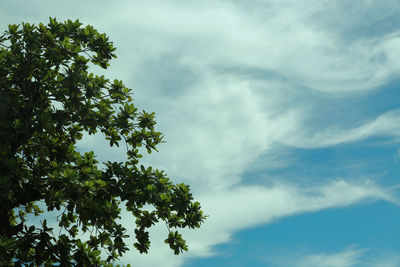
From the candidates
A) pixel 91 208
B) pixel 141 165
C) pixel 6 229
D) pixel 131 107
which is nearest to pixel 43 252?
pixel 6 229

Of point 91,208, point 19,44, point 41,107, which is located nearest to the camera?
point 91,208

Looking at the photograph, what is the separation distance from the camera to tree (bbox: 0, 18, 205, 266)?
15500mm

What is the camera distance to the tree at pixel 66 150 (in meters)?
15.5

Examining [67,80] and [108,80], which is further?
[108,80]

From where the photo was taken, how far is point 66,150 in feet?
55.7

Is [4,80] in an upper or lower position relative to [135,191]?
upper

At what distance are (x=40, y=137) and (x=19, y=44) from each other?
3.27 metres

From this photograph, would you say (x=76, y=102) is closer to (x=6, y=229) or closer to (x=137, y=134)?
(x=137, y=134)

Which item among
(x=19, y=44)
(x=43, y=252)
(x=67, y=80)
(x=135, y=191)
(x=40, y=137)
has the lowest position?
(x=43, y=252)

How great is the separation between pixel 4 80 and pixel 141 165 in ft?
16.8

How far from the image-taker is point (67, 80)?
16.1 metres

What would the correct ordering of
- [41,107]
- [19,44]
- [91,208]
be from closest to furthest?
[91,208], [41,107], [19,44]

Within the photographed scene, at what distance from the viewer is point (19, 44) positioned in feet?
55.5

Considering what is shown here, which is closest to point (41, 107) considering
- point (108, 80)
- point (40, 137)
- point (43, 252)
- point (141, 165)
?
point (40, 137)
